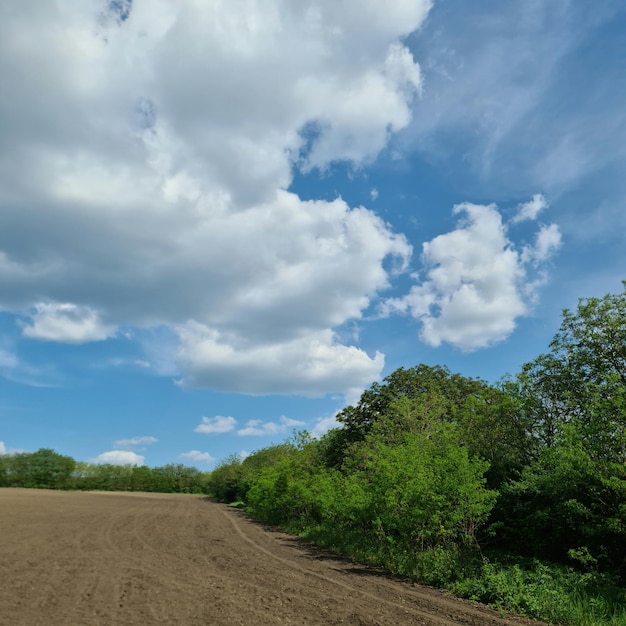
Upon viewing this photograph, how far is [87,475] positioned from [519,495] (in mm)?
153576

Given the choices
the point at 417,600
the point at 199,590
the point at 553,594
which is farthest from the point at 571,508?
the point at 199,590

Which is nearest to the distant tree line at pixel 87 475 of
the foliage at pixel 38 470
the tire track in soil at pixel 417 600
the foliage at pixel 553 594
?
the foliage at pixel 38 470

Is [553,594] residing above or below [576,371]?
below

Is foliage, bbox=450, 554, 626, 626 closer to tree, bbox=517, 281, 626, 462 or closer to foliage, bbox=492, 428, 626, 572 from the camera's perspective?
foliage, bbox=492, 428, 626, 572

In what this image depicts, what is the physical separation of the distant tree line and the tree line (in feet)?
420

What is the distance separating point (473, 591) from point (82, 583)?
10.7 meters

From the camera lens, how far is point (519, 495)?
68.9 ft

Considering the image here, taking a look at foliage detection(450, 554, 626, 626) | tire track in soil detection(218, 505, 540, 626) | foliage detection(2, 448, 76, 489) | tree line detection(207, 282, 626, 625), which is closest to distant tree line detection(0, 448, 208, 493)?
foliage detection(2, 448, 76, 489)

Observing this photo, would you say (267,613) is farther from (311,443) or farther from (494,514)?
(311,443)

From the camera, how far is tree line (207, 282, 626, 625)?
45.6ft

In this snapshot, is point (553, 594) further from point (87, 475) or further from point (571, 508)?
point (87, 475)

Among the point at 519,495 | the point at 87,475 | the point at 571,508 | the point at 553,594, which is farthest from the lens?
the point at 87,475

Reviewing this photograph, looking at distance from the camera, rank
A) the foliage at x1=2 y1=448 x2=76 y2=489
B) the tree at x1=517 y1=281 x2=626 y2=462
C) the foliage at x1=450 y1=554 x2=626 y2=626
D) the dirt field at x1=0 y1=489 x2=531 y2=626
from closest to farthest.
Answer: the dirt field at x1=0 y1=489 x2=531 y2=626
the foliage at x1=450 y1=554 x2=626 y2=626
the tree at x1=517 y1=281 x2=626 y2=462
the foliage at x1=2 y1=448 x2=76 y2=489

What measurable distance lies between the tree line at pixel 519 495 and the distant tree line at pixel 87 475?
128 m
